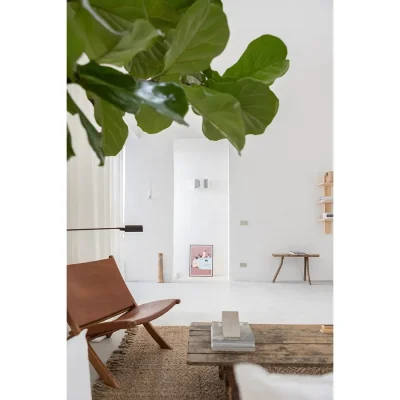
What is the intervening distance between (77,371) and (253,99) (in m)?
0.33

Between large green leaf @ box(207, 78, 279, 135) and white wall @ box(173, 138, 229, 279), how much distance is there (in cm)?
715

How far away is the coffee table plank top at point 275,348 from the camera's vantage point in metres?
1.89

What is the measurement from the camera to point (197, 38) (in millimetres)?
310

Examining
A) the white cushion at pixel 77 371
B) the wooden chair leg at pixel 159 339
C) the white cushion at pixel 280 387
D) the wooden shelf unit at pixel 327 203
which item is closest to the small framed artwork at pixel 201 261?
the wooden shelf unit at pixel 327 203

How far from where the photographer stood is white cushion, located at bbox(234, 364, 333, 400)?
4.38ft

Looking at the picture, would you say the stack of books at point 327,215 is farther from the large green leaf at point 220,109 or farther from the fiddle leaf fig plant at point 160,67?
the large green leaf at point 220,109

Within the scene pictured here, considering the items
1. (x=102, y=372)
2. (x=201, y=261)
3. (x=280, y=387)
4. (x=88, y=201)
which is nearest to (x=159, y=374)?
(x=102, y=372)

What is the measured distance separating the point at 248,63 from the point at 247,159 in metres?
6.29

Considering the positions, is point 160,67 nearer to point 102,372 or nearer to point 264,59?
point 264,59

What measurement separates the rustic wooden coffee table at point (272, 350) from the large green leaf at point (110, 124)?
5.53ft

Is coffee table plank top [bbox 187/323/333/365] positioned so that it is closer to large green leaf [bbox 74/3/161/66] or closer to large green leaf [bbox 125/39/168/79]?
large green leaf [bbox 125/39/168/79]
